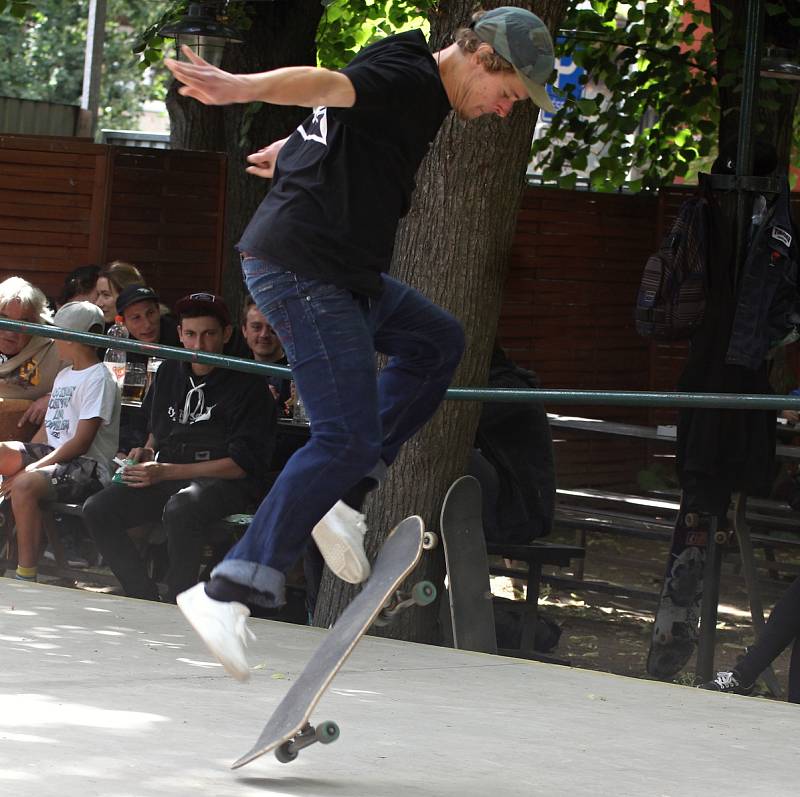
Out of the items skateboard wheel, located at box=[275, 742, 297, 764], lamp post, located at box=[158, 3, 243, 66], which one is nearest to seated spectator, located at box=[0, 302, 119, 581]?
lamp post, located at box=[158, 3, 243, 66]

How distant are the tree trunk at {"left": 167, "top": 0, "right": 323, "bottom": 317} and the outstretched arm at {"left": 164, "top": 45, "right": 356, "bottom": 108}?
8.22m

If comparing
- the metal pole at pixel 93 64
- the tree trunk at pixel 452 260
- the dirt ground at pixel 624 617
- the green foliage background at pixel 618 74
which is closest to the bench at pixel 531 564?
the tree trunk at pixel 452 260

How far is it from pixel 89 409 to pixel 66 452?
9.7 inches

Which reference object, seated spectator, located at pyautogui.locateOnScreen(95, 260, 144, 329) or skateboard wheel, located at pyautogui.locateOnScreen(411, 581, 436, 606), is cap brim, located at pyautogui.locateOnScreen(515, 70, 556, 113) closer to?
skateboard wheel, located at pyautogui.locateOnScreen(411, 581, 436, 606)

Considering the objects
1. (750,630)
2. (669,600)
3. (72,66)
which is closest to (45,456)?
(669,600)

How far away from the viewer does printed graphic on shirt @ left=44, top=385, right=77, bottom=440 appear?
25.0ft

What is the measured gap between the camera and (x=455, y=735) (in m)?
4.11

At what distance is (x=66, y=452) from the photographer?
7535 mm

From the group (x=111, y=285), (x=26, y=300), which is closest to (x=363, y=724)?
(x=26, y=300)

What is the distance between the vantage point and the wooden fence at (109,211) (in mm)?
12297

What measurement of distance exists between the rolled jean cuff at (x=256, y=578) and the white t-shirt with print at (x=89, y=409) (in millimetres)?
3964

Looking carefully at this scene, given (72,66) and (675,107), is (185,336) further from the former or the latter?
(72,66)

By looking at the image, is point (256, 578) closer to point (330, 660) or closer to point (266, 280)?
point (330, 660)

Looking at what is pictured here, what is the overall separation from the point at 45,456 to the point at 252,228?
167 inches
